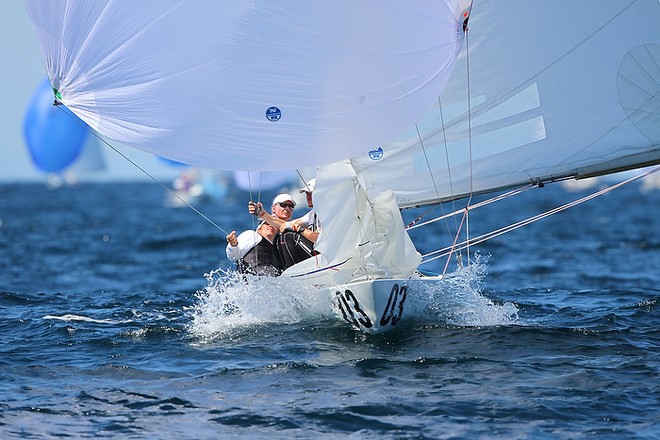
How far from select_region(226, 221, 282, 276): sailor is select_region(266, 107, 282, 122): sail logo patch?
7.67 ft

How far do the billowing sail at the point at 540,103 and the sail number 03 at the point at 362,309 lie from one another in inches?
42.3

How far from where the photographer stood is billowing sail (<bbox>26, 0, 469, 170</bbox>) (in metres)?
7.97

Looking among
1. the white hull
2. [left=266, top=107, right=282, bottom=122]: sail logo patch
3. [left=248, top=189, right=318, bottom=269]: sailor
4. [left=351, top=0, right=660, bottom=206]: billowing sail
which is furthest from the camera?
[left=248, top=189, right=318, bottom=269]: sailor

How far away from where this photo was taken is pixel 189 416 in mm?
6812

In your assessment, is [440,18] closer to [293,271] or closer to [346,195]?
[346,195]

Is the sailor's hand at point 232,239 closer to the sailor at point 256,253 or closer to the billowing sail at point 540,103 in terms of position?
the sailor at point 256,253

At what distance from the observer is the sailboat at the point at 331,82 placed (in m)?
7.99

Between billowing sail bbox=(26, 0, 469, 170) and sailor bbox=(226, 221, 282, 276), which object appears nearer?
billowing sail bbox=(26, 0, 469, 170)

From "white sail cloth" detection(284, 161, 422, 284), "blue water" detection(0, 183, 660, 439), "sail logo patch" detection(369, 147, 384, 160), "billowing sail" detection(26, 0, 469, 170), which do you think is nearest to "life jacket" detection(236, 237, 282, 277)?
"blue water" detection(0, 183, 660, 439)

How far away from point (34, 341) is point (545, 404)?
500 centimetres

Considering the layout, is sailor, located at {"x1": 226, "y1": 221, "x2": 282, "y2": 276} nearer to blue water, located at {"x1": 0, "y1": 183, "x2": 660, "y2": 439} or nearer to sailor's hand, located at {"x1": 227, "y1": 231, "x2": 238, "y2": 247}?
sailor's hand, located at {"x1": 227, "y1": 231, "x2": 238, "y2": 247}

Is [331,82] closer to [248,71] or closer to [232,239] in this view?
[248,71]

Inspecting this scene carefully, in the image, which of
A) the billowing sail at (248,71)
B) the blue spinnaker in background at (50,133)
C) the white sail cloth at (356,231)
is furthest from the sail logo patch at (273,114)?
the blue spinnaker in background at (50,133)

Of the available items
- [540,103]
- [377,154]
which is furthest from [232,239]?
[540,103]
